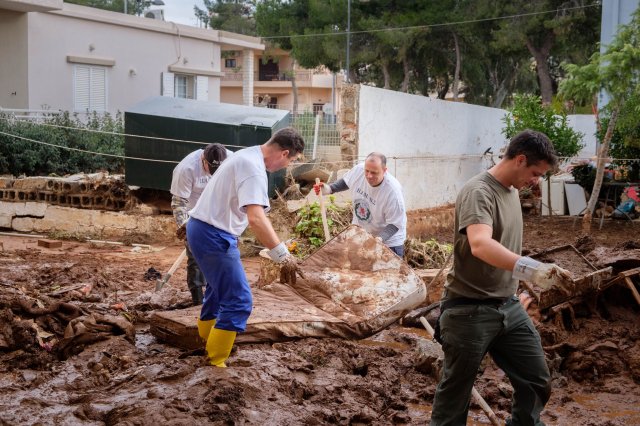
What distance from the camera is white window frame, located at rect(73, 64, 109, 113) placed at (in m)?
19.7

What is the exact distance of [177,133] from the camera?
12141 mm

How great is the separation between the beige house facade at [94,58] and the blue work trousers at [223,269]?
1378cm

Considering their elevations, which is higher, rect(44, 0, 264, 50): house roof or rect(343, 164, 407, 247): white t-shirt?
rect(44, 0, 264, 50): house roof

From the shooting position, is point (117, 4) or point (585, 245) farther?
point (117, 4)

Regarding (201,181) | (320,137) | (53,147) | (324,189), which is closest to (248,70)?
(53,147)

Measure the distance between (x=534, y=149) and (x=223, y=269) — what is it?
234cm

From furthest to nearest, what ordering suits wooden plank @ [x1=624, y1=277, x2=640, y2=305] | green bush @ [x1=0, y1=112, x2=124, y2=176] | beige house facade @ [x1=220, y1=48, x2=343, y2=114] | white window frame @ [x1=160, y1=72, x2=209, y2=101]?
beige house facade @ [x1=220, y1=48, x2=343, y2=114] → white window frame @ [x1=160, y1=72, x2=209, y2=101] → green bush @ [x1=0, y1=112, x2=124, y2=176] → wooden plank @ [x1=624, y1=277, x2=640, y2=305]

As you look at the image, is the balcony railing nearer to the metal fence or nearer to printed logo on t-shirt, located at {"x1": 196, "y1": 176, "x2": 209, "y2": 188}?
the metal fence

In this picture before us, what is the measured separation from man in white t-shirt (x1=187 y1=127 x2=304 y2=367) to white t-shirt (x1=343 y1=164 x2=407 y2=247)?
77.5 inches

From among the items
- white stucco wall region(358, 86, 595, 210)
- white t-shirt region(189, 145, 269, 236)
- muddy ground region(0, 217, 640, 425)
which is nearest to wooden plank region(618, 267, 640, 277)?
muddy ground region(0, 217, 640, 425)

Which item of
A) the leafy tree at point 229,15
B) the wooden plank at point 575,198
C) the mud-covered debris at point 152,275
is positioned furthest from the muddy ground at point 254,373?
the leafy tree at point 229,15

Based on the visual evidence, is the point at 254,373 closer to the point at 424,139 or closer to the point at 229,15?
the point at 424,139

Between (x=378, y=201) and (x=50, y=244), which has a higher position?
(x=378, y=201)

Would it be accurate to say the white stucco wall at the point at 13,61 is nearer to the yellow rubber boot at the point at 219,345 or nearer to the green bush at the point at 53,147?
the green bush at the point at 53,147
